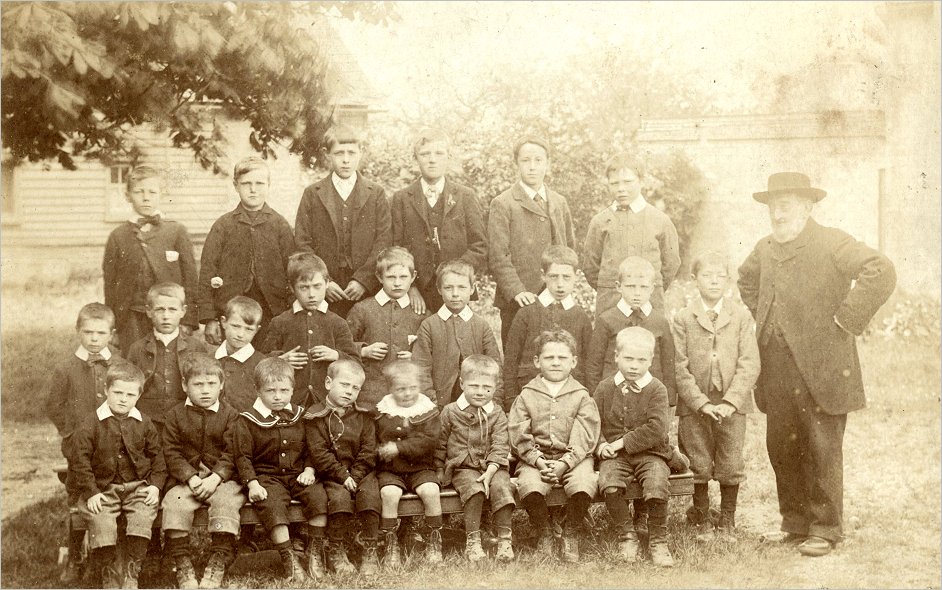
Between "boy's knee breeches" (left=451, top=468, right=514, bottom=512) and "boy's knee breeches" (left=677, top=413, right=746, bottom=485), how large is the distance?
1155 millimetres

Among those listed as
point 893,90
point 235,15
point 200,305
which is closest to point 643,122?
point 893,90

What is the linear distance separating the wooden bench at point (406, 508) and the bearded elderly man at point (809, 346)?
0.71 metres

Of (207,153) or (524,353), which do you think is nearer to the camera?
(524,353)

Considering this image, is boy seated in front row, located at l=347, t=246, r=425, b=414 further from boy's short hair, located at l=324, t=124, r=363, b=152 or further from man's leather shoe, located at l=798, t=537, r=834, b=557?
man's leather shoe, located at l=798, t=537, r=834, b=557

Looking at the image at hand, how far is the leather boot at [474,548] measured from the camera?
429 cm

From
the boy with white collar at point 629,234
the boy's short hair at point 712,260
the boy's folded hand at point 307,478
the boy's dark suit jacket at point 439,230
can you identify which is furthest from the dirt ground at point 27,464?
the boy's short hair at point 712,260

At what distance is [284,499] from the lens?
13.7ft

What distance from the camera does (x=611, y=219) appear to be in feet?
18.0

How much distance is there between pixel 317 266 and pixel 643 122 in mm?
4032

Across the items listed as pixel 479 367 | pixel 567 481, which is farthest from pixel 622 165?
pixel 567 481

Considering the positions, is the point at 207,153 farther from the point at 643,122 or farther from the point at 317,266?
the point at 643,122

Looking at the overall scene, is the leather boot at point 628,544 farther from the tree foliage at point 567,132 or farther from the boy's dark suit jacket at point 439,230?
the tree foliage at point 567,132

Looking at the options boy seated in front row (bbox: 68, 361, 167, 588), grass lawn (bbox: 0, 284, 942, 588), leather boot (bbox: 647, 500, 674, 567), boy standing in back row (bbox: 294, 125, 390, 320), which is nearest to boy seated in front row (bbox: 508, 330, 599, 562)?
grass lawn (bbox: 0, 284, 942, 588)

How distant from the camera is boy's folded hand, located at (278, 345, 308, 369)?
188 inches
